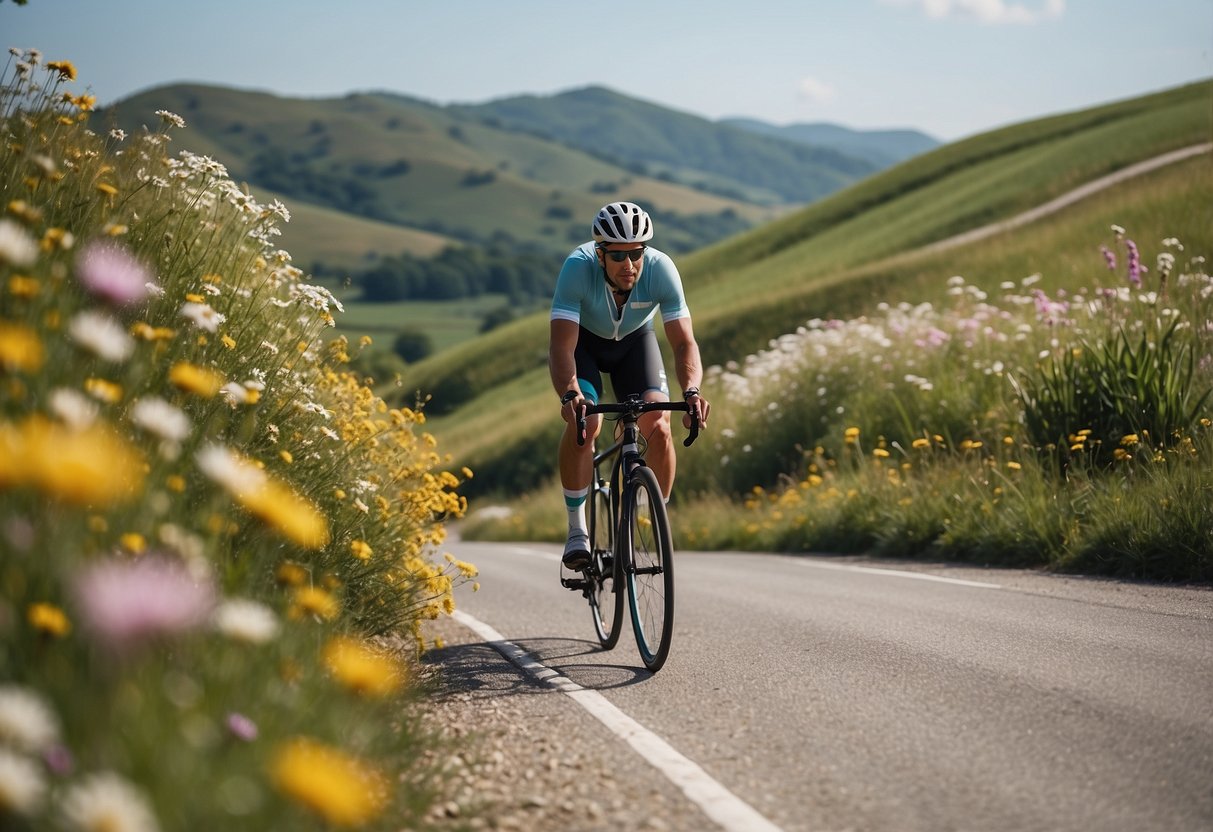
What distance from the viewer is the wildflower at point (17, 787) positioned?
1849mm

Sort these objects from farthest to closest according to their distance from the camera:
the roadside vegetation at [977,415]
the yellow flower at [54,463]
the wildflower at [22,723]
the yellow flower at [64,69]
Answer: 1. the roadside vegetation at [977,415]
2. the yellow flower at [64,69]
3. the yellow flower at [54,463]
4. the wildflower at [22,723]

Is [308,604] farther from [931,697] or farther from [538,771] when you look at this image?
[931,697]

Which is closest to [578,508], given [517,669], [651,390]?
[651,390]

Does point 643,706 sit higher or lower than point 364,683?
lower

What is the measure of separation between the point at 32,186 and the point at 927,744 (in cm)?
462

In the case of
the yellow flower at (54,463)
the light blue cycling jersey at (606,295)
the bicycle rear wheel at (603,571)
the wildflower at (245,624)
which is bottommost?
the bicycle rear wheel at (603,571)

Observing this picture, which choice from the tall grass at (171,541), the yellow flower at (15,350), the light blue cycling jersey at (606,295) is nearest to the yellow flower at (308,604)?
the tall grass at (171,541)

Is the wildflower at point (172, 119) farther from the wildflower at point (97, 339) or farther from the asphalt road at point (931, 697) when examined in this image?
the wildflower at point (97, 339)

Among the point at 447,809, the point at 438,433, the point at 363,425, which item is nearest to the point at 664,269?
the point at 363,425

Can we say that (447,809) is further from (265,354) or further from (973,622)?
(973,622)

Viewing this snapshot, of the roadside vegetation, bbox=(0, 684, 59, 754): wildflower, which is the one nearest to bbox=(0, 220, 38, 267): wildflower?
bbox=(0, 684, 59, 754): wildflower

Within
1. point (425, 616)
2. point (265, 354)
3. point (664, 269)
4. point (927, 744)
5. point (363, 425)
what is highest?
point (664, 269)

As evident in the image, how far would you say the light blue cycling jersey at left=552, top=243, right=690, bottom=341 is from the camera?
669cm

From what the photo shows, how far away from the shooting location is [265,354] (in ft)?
19.4
